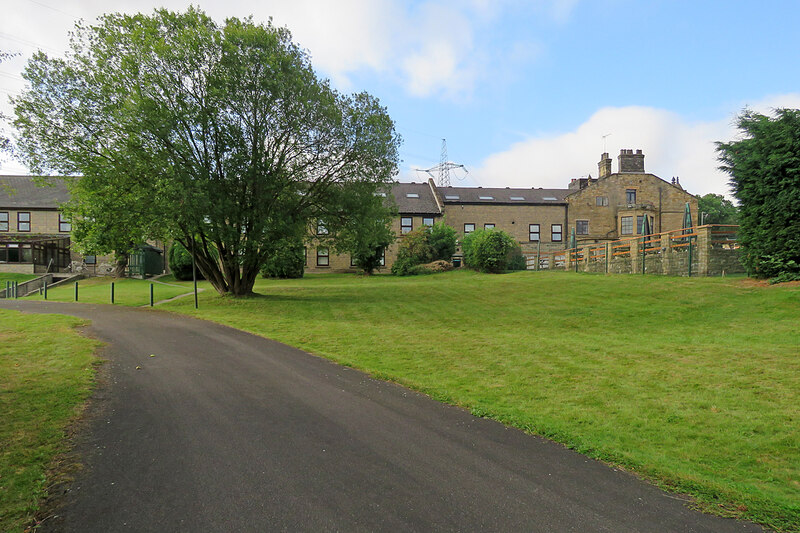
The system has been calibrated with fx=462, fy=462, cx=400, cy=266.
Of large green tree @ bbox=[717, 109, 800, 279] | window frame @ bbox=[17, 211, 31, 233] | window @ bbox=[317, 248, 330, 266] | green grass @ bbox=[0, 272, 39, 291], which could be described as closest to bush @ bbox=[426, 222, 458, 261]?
window @ bbox=[317, 248, 330, 266]

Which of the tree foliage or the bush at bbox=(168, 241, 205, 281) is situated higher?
the tree foliage

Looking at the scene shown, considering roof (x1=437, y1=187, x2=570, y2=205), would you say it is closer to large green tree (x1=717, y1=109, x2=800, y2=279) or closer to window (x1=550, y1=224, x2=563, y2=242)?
window (x1=550, y1=224, x2=563, y2=242)

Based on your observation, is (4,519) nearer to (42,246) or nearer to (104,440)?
(104,440)

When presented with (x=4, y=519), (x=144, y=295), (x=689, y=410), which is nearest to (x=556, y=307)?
(x=689, y=410)

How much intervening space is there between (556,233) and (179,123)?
131 feet

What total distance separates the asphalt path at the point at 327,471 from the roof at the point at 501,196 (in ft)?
143

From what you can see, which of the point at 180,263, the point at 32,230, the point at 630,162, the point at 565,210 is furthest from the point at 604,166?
the point at 32,230

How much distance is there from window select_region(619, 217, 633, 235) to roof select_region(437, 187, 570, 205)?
614 centimetres

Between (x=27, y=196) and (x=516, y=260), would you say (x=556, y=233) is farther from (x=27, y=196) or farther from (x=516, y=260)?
(x=27, y=196)

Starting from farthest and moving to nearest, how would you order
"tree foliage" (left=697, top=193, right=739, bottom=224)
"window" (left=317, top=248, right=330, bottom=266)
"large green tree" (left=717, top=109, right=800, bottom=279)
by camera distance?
"tree foliage" (left=697, top=193, right=739, bottom=224) < "window" (left=317, top=248, right=330, bottom=266) < "large green tree" (left=717, top=109, right=800, bottom=279)

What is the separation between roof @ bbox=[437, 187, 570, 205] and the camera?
49375mm

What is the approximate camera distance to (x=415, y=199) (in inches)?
1945

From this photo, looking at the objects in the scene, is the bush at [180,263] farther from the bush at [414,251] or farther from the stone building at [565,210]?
the bush at [414,251]

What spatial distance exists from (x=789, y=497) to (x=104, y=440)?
654 cm
